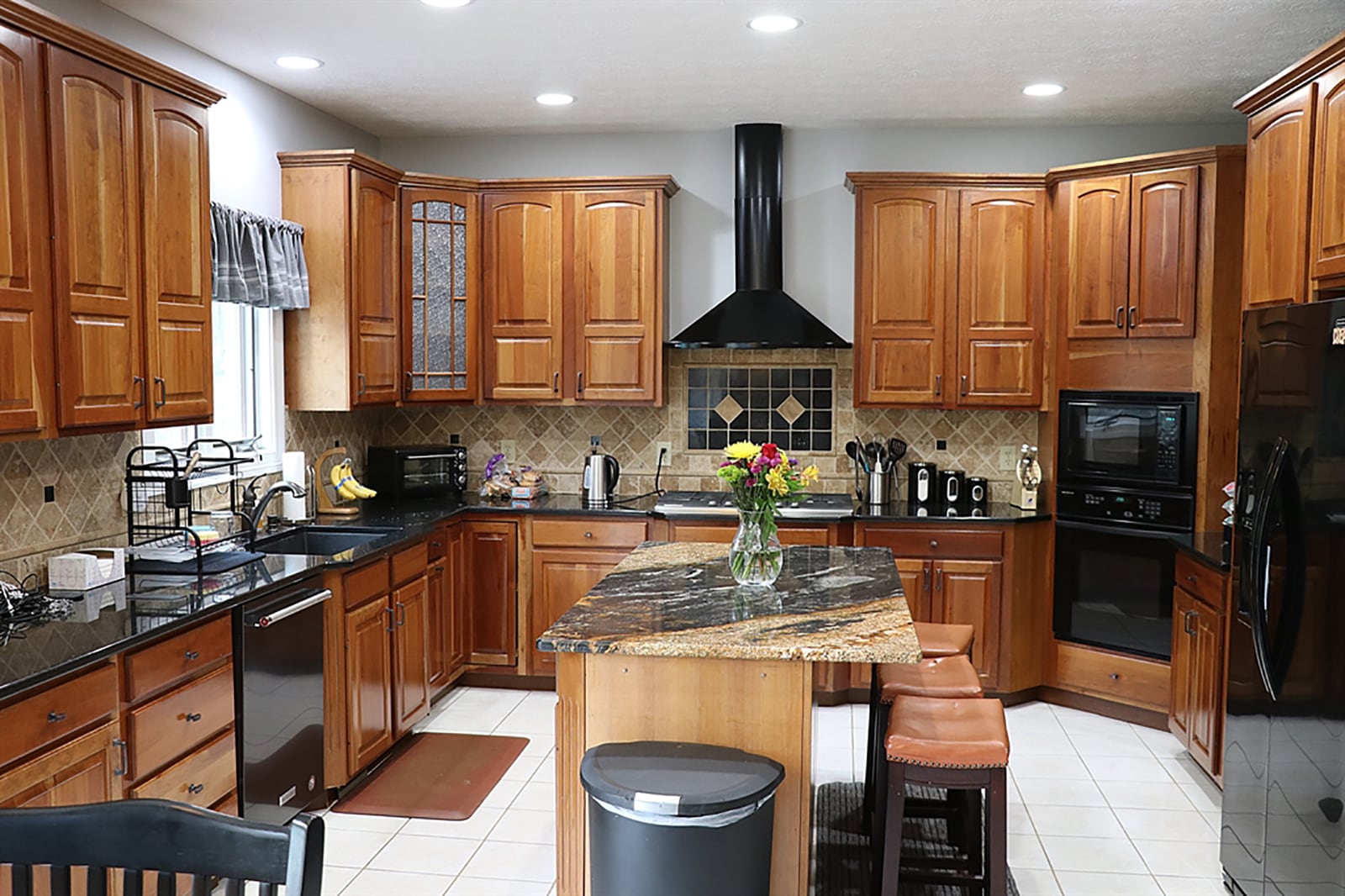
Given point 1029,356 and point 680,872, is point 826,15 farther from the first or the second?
point 680,872

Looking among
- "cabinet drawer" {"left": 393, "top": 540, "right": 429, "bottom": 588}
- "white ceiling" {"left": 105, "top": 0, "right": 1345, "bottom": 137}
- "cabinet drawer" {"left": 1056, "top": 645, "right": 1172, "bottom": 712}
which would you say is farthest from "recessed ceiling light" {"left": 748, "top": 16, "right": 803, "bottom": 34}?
"cabinet drawer" {"left": 1056, "top": 645, "right": 1172, "bottom": 712}

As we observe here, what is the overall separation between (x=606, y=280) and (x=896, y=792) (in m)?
3.25

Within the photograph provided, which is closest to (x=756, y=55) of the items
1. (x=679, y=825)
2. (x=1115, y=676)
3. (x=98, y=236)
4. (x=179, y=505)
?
(x=98, y=236)

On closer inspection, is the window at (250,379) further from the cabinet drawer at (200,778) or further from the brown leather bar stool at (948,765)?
the brown leather bar stool at (948,765)

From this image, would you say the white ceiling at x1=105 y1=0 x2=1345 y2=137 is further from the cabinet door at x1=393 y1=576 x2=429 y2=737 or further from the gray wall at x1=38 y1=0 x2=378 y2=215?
the cabinet door at x1=393 y1=576 x2=429 y2=737

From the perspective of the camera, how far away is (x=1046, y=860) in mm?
3643

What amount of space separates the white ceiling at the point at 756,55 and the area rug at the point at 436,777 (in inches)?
110

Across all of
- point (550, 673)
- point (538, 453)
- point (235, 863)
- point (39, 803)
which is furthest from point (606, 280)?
point (235, 863)

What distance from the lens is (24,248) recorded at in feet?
9.29

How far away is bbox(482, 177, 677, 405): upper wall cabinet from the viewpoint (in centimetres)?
549

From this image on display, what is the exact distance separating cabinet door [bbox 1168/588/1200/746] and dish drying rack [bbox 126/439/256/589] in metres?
3.55

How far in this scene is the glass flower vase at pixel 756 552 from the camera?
335 cm

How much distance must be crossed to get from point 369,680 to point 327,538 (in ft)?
2.28

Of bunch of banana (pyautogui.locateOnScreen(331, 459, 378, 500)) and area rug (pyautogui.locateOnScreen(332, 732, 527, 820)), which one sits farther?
bunch of banana (pyautogui.locateOnScreen(331, 459, 378, 500))
